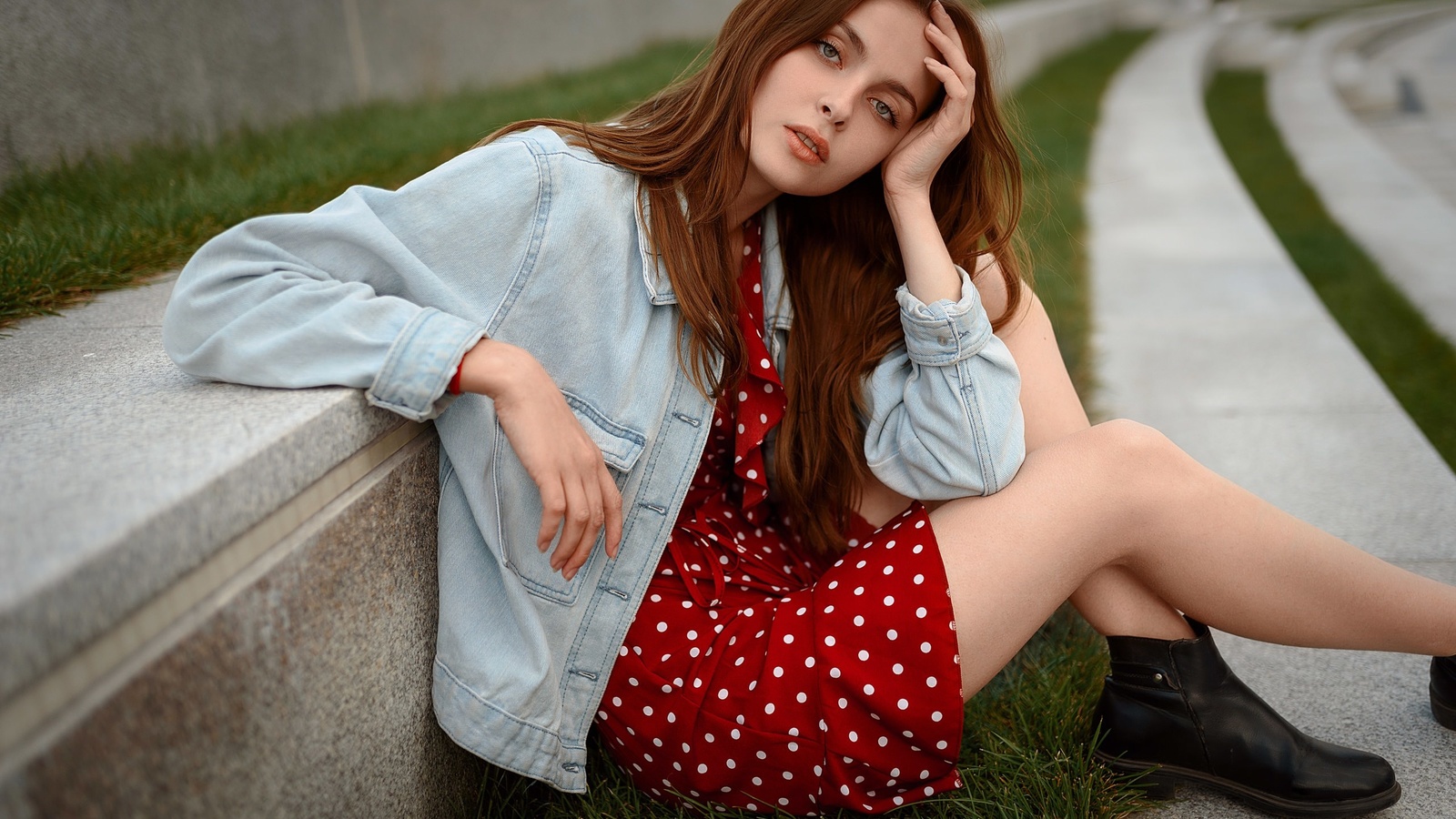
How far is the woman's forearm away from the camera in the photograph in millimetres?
1890

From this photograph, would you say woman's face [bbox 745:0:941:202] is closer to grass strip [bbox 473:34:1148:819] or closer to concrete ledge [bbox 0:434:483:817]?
grass strip [bbox 473:34:1148:819]

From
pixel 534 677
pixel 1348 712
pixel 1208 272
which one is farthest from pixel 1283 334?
pixel 534 677

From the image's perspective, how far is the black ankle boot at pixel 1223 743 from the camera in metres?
1.78

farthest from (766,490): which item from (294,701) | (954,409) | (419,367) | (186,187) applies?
(186,187)

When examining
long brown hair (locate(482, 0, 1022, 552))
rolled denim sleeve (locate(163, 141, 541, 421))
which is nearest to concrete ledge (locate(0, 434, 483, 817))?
rolled denim sleeve (locate(163, 141, 541, 421))

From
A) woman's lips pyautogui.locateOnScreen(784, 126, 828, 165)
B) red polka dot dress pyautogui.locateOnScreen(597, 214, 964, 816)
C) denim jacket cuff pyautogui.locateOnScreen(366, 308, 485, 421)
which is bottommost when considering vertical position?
red polka dot dress pyautogui.locateOnScreen(597, 214, 964, 816)

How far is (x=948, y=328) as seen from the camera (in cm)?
183

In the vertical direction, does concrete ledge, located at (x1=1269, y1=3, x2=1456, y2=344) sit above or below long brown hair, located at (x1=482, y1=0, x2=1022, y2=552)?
below

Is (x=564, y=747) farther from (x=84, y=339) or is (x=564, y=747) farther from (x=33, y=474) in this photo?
(x=84, y=339)

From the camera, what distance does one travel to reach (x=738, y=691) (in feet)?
5.66

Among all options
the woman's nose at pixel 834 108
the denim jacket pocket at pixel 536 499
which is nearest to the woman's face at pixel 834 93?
the woman's nose at pixel 834 108

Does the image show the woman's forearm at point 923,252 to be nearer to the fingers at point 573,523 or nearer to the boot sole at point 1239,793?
the fingers at point 573,523

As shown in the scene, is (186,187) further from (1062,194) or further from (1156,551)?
(1062,194)

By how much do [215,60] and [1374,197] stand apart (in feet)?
21.7
